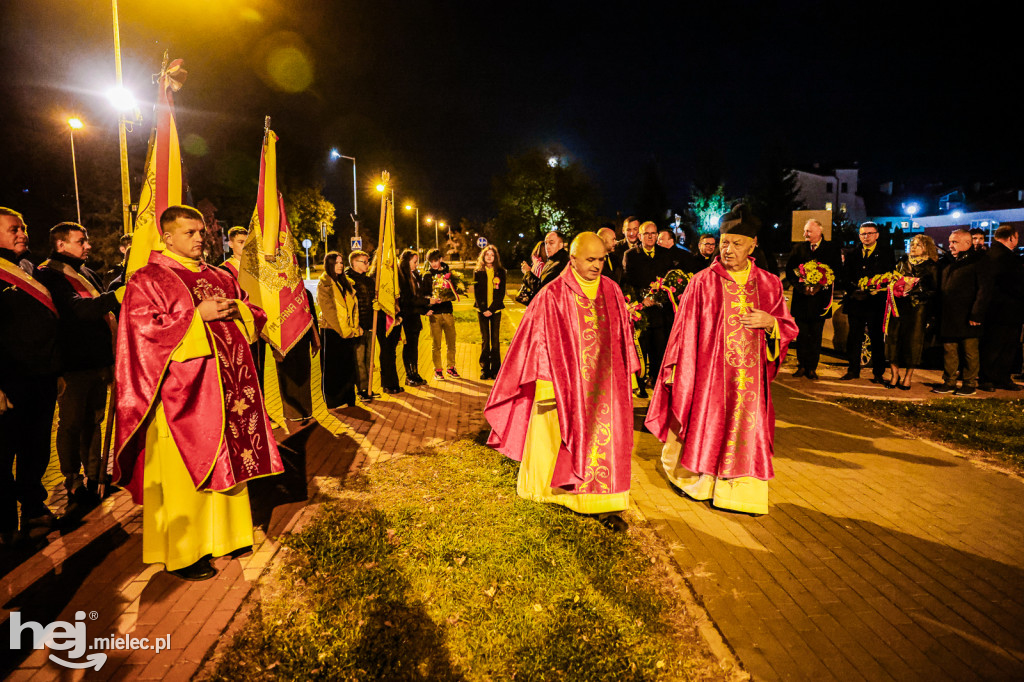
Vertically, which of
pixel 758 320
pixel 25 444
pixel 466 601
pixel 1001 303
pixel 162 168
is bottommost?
pixel 466 601

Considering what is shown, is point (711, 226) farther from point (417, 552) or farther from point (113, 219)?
point (417, 552)

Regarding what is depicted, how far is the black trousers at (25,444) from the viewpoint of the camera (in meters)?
4.47

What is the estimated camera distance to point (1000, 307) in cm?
884

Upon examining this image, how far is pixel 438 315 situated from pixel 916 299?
746 cm

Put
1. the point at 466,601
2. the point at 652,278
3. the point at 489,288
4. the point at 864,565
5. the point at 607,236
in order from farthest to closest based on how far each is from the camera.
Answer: the point at 489,288
the point at 652,278
the point at 607,236
the point at 864,565
the point at 466,601

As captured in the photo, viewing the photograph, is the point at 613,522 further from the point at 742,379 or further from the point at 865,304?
the point at 865,304

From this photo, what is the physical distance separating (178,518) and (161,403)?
0.76m

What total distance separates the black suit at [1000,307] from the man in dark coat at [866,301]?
49.4 inches

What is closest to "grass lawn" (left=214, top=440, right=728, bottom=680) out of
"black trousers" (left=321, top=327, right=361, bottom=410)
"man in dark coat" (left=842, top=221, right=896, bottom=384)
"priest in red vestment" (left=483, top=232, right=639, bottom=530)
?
"priest in red vestment" (left=483, top=232, right=639, bottom=530)

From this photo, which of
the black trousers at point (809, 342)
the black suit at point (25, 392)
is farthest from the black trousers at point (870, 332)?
the black suit at point (25, 392)

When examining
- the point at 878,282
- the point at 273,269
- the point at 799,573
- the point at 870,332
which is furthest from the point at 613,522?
the point at 870,332

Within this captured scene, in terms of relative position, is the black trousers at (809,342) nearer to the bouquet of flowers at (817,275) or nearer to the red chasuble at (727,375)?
the bouquet of flowers at (817,275)

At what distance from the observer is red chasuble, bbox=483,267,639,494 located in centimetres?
470

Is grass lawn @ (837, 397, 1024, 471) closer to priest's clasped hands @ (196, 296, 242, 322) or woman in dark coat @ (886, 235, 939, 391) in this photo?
woman in dark coat @ (886, 235, 939, 391)
